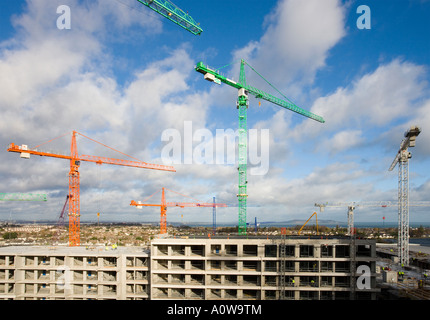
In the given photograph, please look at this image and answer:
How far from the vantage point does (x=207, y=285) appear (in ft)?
94.9

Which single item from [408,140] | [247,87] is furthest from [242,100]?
[408,140]

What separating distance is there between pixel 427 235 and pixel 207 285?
8350 inches

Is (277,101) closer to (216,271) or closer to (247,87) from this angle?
(247,87)

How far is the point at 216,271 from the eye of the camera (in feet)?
95.2

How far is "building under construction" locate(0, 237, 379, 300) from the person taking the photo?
28359 millimetres

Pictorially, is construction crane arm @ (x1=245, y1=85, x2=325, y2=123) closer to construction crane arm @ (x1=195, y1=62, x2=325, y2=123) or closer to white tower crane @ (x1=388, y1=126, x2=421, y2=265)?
construction crane arm @ (x1=195, y1=62, x2=325, y2=123)

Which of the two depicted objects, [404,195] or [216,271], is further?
[404,195]

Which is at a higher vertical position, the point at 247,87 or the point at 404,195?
the point at 247,87

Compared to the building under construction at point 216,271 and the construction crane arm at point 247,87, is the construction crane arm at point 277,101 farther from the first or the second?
the building under construction at point 216,271

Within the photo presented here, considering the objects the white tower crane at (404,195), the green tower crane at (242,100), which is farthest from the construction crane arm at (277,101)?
Result: the white tower crane at (404,195)

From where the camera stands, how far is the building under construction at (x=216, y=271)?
28359 mm

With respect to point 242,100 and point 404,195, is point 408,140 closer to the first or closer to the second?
point 404,195
